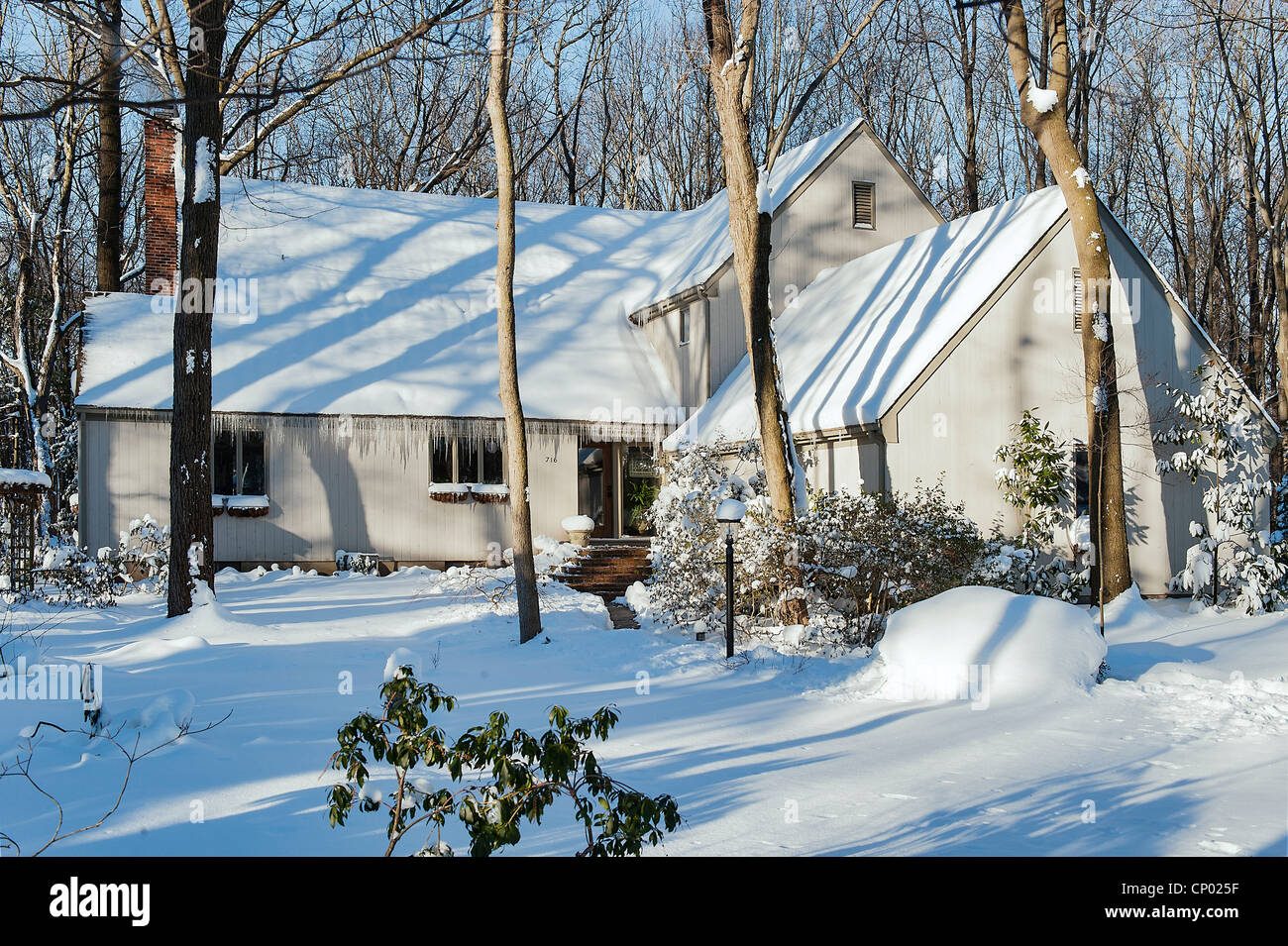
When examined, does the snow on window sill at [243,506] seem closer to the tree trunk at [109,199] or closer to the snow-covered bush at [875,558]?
the tree trunk at [109,199]

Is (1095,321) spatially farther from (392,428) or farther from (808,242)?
(392,428)

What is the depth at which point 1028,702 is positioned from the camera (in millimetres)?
8805

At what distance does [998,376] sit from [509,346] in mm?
7473

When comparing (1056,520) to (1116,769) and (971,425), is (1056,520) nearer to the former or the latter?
(971,425)

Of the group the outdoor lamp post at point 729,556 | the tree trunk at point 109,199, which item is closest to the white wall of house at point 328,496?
the tree trunk at point 109,199

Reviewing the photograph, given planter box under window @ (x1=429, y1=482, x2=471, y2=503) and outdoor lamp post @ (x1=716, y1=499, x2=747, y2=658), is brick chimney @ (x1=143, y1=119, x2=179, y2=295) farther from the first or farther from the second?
outdoor lamp post @ (x1=716, y1=499, x2=747, y2=658)

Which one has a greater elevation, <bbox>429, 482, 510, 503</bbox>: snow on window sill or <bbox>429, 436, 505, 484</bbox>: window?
<bbox>429, 436, 505, 484</bbox>: window

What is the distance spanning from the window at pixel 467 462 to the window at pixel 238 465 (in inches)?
127

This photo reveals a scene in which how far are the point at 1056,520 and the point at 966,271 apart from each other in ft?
14.3

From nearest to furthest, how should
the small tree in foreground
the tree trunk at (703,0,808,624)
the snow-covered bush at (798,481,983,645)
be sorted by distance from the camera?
1. the small tree in foreground
2. the snow-covered bush at (798,481,983,645)
3. the tree trunk at (703,0,808,624)

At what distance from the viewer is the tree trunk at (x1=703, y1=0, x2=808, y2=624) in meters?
12.8

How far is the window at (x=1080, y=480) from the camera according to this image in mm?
15930

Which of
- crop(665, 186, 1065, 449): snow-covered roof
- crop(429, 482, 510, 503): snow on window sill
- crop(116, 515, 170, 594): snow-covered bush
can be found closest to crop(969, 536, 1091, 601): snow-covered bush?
crop(665, 186, 1065, 449): snow-covered roof

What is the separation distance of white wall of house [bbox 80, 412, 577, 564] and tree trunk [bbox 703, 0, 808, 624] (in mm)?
8422
